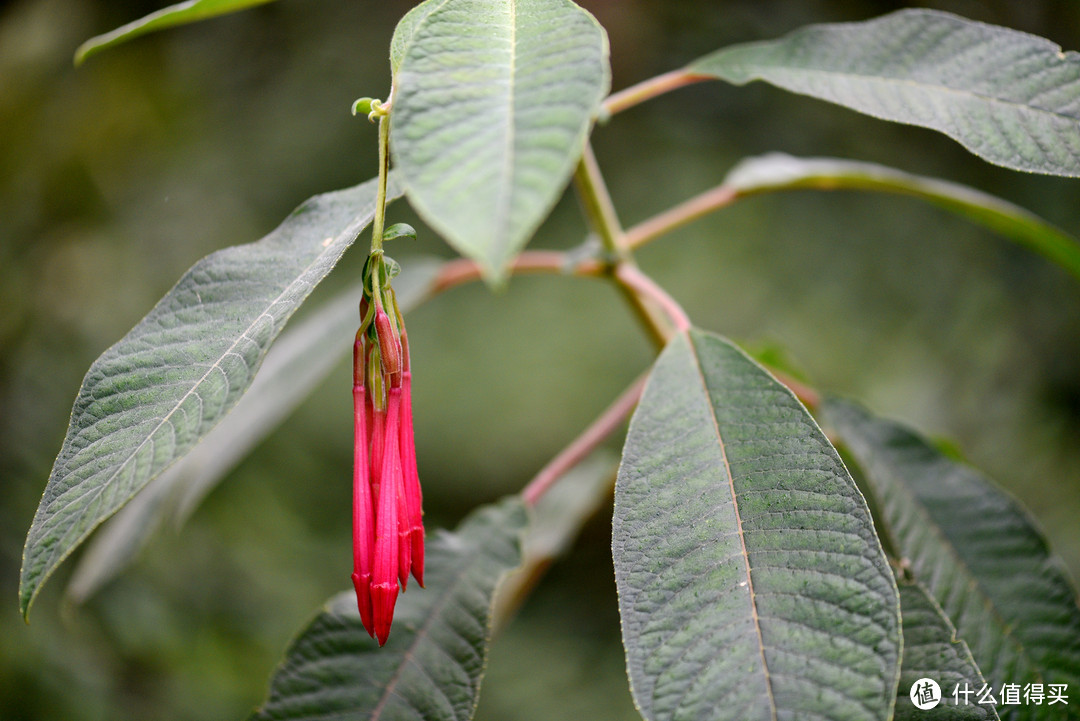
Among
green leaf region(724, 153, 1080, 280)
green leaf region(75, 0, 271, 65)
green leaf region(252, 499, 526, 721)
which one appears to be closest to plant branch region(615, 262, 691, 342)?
green leaf region(724, 153, 1080, 280)

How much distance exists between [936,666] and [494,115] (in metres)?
0.52

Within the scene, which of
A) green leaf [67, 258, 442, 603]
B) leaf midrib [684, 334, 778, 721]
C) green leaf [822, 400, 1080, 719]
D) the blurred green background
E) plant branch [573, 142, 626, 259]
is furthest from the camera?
the blurred green background

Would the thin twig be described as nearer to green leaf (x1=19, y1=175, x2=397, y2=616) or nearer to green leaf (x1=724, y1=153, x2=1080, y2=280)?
green leaf (x1=724, y1=153, x2=1080, y2=280)

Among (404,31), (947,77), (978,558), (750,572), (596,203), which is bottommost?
(978,558)

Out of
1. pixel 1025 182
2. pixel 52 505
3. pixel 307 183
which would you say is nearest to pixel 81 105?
pixel 307 183

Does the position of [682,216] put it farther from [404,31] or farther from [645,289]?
[404,31]

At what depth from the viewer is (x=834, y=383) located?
215 cm

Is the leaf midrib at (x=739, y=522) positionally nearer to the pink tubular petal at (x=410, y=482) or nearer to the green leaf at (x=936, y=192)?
the pink tubular petal at (x=410, y=482)

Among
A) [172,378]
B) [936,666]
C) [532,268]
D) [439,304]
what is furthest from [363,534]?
[439,304]

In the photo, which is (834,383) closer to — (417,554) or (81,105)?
(417,554)

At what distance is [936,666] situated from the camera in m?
0.56

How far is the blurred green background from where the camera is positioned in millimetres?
1479

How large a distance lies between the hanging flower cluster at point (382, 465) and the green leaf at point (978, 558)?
1.73 feet

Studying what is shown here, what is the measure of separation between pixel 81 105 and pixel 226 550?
121 centimetres
